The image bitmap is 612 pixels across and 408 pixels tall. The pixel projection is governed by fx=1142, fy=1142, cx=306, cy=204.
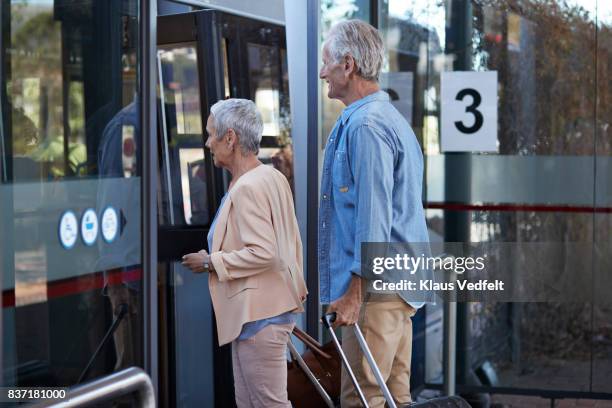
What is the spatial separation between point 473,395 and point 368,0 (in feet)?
8.16

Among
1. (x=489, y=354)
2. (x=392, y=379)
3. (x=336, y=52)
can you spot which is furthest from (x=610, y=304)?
(x=336, y=52)

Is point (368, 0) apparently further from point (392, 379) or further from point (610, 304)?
point (392, 379)

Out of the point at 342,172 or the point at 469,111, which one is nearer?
the point at 342,172

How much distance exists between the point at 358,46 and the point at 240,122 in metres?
0.51

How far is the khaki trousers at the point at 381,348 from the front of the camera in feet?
13.5

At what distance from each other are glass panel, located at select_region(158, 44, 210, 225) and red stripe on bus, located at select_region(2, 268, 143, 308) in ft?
2.31

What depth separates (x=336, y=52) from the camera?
4098 mm

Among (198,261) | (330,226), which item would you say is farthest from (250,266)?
(330,226)

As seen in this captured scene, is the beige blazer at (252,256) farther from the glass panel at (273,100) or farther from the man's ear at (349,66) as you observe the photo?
the glass panel at (273,100)

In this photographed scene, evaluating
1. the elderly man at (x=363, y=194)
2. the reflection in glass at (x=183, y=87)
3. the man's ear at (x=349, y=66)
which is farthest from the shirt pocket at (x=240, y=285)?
the reflection in glass at (x=183, y=87)

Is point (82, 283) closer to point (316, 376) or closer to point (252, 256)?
point (252, 256)

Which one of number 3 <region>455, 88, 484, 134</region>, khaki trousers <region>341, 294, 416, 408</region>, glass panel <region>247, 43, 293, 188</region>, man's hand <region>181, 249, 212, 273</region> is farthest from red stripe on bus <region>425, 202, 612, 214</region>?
man's hand <region>181, 249, 212, 273</region>

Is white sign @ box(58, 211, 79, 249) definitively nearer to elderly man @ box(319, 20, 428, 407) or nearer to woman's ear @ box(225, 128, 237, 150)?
woman's ear @ box(225, 128, 237, 150)

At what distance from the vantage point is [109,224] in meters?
4.27
